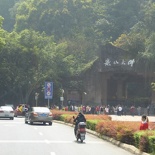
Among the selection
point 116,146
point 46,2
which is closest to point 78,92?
point 46,2

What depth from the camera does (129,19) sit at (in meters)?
92.1

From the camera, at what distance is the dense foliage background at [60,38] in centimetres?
6372

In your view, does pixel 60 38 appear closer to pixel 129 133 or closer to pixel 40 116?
pixel 40 116

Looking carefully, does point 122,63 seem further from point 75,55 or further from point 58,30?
point 58,30

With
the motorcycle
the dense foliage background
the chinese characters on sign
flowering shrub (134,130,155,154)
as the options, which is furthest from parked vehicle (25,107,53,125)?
the chinese characters on sign

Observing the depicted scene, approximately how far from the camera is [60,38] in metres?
85.5

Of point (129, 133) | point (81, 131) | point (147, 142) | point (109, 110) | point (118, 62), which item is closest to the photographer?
point (147, 142)

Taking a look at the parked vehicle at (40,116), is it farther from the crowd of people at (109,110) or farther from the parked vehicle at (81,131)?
the crowd of people at (109,110)

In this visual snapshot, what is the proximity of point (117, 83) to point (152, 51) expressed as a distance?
9653mm

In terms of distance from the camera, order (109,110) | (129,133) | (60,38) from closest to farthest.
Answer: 1. (129,133)
2. (109,110)
3. (60,38)

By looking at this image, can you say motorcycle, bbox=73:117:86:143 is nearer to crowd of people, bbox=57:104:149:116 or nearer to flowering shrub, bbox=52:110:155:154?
flowering shrub, bbox=52:110:155:154

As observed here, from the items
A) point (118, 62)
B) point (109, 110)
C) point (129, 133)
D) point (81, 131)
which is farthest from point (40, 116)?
point (118, 62)

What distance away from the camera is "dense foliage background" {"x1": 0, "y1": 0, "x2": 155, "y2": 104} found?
6372 centimetres

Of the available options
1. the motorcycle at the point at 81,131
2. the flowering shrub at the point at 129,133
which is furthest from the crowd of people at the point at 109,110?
the motorcycle at the point at 81,131
